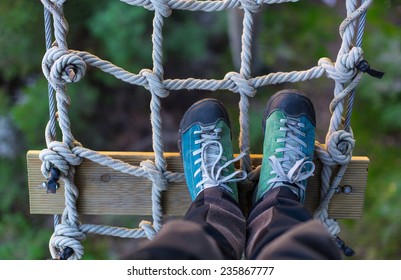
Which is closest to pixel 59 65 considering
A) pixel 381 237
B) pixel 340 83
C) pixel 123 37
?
pixel 340 83

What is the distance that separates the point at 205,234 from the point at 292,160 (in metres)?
0.29

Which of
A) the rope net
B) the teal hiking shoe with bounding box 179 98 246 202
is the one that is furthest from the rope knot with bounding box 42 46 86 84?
the teal hiking shoe with bounding box 179 98 246 202

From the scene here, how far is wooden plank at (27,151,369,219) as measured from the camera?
2.85ft

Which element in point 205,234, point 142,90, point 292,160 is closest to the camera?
point 205,234

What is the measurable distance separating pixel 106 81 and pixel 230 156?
3.84 ft

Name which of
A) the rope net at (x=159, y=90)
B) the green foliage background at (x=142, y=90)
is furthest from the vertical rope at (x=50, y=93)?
the green foliage background at (x=142, y=90)

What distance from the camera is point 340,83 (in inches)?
32.0

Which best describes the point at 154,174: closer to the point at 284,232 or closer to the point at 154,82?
the point at 154,82

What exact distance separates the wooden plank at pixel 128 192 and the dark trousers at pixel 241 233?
0.28 ft

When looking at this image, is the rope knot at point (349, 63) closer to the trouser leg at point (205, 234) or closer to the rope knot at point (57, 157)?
the trouser leg at point (205, 234)

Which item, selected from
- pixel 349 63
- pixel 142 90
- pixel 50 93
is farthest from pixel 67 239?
pixel 142 90

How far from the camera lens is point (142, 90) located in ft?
6.72
